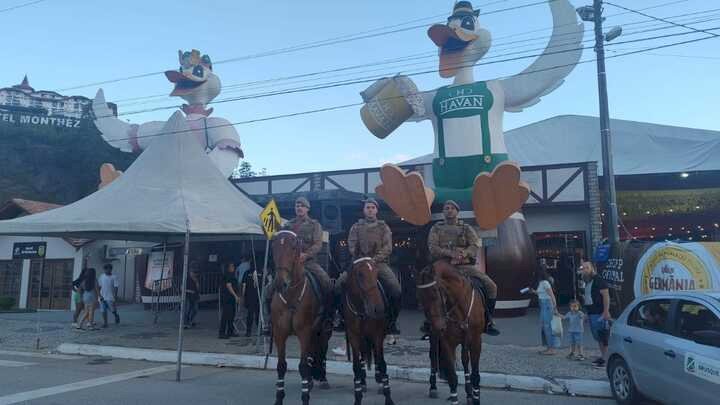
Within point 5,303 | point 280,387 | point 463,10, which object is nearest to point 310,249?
point 280,387

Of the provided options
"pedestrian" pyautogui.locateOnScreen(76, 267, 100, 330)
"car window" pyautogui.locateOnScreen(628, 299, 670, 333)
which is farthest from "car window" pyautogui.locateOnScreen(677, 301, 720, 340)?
"pedestrian" pyautogui.locateOnScreen(76, 267, 100, 330)

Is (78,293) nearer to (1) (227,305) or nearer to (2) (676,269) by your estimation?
(1) (227,305)

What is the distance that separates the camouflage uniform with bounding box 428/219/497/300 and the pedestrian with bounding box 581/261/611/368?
3.05 m

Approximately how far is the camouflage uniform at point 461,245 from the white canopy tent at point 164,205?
5242mm

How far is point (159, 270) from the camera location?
739 inches

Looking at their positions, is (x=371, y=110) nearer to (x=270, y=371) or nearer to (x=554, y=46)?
(x=554, y=46)

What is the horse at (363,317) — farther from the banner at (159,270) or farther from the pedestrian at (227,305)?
the banner at (159,270)

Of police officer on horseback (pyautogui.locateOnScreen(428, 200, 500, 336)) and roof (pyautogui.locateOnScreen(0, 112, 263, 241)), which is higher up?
roof (pyautogui.locateOnScreen(0, 112, 263, 241))

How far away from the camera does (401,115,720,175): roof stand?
2014 centimetres

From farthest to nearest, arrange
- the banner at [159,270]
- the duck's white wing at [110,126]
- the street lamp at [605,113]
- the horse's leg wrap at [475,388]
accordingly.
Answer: the duck's white wing at [110,126], the banner at [159,270], the street lamp at [605,113], the horse's leg wrap at [475,388]

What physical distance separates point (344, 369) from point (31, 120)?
64.0 metres

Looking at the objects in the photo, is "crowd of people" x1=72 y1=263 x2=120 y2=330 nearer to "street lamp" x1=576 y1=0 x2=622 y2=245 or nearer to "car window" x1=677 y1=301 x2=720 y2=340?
"street lamp" x1=576 y1=0 x2=622 y2=245

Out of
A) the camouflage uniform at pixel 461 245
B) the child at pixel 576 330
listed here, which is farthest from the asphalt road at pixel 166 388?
the child at pixel 576 330

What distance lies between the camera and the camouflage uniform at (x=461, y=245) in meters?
7.27
